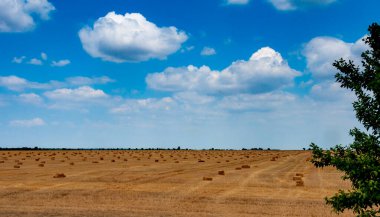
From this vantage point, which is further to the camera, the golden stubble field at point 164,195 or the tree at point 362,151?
the golden stubble field at point 164,195

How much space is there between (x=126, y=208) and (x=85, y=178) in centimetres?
1324

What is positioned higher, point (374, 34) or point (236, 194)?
point (374, 34)

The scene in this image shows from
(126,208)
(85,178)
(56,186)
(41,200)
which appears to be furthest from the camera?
(85,178)

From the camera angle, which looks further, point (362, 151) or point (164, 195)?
point (164, 195)

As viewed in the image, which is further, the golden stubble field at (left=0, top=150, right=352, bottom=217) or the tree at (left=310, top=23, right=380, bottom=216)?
the golden stubble field at (left=0, top=150, right=352, bottom=217)

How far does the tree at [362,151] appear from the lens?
35.5 feet

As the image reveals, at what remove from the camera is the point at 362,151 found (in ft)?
38.1

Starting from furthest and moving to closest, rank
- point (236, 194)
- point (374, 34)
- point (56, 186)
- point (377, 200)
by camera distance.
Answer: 1. point (56, 186)
2. point (236, 194)
3. point (374, 34)
4. point (377, 200)

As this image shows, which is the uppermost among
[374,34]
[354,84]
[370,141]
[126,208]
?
[374,34]

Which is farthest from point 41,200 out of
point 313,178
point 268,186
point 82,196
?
point 313,178

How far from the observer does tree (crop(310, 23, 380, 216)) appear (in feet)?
35.5

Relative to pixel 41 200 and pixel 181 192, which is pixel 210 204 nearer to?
pixel 181 192

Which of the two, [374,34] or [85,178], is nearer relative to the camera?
[374,34]

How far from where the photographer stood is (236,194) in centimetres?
2428
